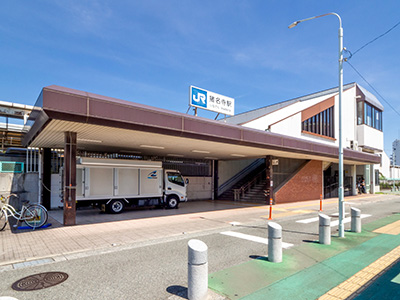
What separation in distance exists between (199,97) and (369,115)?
90.4ft

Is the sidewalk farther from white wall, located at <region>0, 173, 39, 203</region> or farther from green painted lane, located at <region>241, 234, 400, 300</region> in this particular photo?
green painted lane, located at <region>241, 234, 400, 300</region>

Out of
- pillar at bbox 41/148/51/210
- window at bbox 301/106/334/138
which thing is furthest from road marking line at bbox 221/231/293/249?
window at bbox 301/106/334/138

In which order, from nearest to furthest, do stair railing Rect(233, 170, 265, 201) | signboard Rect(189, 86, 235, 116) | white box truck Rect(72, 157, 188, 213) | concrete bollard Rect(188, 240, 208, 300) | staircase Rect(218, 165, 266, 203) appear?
1. concrete bollard Rect(188, 240, 208, 300)
2. white box truck Rect(72, 157, 188, 213)
3. signboard Rect(189, 86, 235, 116)
4. staircase Rect(218, 165, 266, 203)
5. stair railing Rect(233, 170, 265, 201)

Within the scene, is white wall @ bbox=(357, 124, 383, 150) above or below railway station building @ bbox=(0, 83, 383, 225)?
above

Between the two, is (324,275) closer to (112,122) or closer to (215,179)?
(112,122)

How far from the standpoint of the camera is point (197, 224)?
11367mm

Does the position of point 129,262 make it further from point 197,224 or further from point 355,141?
point 355,141

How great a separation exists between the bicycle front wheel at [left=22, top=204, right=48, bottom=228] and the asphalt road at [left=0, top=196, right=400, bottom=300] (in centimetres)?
433

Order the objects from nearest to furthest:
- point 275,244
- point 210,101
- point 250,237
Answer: point 275,244, point 250,237, point 210,101

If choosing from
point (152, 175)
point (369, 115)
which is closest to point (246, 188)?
point (152, 175)

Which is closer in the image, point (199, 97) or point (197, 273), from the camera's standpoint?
point (197, 273)

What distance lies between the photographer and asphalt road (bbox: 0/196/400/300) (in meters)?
4.82

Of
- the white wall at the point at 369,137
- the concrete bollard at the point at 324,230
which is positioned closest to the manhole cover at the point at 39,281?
the concrete bollard at the point at 324,230

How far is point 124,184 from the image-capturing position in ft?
48.1
